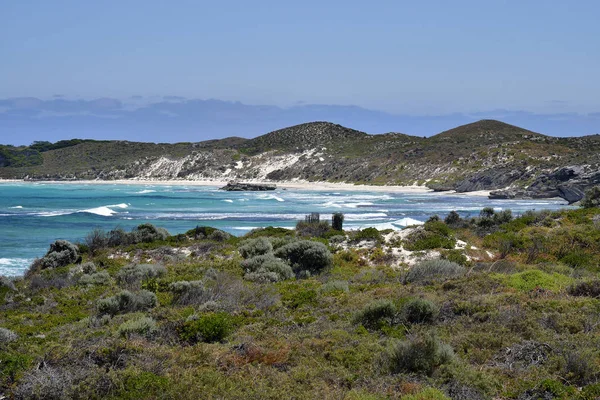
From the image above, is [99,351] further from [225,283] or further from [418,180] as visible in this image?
[418,180]

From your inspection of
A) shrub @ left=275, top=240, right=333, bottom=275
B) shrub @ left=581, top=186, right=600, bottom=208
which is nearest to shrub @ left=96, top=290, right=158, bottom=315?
shrub @ left=275, top=240, right=333, bottom=275

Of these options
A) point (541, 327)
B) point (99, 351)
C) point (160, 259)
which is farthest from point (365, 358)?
point (160, 259)

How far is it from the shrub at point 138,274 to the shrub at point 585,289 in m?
9.59

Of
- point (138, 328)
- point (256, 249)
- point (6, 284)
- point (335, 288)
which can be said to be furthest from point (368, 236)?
point (138, 328)

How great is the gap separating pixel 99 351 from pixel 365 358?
345 cm

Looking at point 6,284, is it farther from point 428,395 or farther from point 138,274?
point 428,395

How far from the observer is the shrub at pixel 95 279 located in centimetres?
1380

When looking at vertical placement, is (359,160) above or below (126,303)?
above

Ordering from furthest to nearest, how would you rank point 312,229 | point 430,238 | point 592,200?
point 592,200
point 312,229
point 430,238

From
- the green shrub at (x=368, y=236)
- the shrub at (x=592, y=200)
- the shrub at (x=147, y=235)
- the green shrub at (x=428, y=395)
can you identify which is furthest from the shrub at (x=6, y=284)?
the shrub at (x=592, y=200)

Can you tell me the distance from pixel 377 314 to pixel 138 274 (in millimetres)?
7273

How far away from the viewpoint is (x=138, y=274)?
14.0 meters

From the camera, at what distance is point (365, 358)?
7359mm

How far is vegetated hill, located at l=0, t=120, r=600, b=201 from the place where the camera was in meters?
75.4
